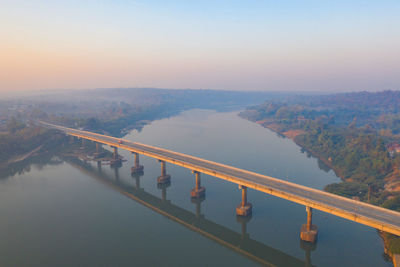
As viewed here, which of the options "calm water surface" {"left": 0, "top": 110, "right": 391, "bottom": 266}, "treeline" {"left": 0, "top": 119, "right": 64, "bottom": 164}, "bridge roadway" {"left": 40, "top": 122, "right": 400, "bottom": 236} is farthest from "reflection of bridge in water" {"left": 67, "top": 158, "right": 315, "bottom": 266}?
"treeline" {"left": 0, "top": 119, "right": 64, "bottom": 164}

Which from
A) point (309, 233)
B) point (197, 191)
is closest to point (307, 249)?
point (309, 233)

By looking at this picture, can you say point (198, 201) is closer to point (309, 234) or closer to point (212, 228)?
point (212, 228)

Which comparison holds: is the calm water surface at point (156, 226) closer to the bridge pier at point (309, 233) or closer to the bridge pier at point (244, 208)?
the bridge pier at point (309, 233)

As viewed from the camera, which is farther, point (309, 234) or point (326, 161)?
point (326, 161)

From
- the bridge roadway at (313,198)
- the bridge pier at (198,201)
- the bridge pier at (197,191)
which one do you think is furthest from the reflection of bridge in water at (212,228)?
the bridge roadway at (313,198)

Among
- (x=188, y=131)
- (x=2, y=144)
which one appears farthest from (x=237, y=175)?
(x=188, y=131)

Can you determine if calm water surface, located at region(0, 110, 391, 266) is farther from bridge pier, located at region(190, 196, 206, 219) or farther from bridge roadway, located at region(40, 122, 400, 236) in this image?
bridge roadway, located at region(40, 122, 400, 236)

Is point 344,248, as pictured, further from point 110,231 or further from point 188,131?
point 188,131
